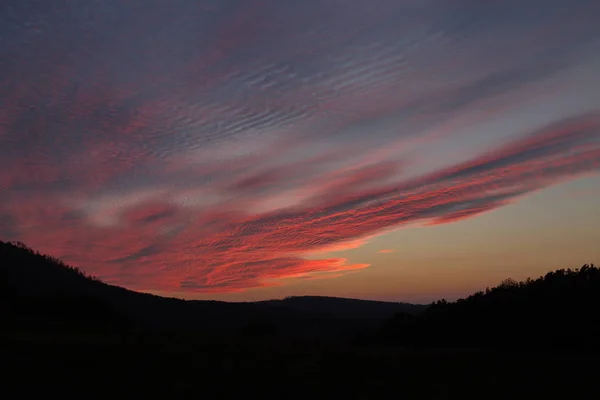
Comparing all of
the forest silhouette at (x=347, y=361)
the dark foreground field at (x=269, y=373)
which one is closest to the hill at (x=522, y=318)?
the forest silhouette at (x=347, y=361)

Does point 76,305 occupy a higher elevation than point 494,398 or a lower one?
higher

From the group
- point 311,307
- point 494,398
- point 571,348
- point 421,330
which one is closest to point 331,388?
point 494,398

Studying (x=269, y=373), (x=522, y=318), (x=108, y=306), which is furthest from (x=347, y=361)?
(x=108, y=306)

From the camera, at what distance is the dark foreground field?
10.1m

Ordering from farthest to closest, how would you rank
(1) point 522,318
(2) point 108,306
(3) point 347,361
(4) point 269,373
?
(2) point 108,306 → (1) point 522,318 → (3) point 347,361 → (4) point 269,373

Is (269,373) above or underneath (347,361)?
above

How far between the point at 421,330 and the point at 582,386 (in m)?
21.6

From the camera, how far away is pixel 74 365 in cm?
1172

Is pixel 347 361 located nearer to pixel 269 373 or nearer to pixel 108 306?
pixel 269 373

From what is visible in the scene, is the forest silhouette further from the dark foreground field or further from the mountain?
the mountain

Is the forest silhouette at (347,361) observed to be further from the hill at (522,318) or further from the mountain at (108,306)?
the mountain at (108,306)

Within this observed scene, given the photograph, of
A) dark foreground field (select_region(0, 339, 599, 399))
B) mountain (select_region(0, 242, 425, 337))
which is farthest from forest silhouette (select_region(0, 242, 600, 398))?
mountain (select_region(0, 242, 425, 337))

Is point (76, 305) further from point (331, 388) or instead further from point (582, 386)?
point (582, 386)

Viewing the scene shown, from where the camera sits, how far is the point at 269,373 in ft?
38.4
